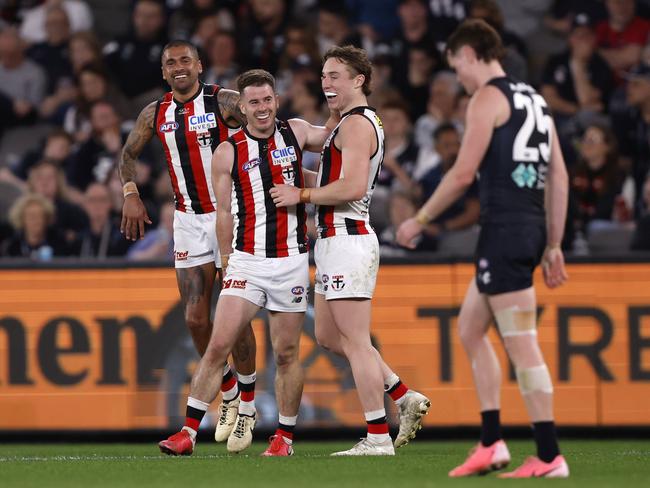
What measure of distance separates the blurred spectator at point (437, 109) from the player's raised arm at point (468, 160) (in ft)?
23.1

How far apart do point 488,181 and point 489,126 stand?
0.28 meters

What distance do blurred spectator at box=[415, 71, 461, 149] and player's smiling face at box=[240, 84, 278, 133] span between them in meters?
5.62

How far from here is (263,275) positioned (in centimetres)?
809

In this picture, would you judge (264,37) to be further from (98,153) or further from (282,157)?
(282,157)

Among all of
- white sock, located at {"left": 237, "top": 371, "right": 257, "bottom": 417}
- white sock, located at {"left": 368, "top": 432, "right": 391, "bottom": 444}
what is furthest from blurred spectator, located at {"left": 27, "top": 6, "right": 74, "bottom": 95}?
white sock, located at {"left": 368, "top": 432, "right": 391, "bottom": 444}

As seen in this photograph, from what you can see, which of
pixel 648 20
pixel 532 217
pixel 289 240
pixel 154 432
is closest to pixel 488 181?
pixel 532 217

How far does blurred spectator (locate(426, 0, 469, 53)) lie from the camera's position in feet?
47.4

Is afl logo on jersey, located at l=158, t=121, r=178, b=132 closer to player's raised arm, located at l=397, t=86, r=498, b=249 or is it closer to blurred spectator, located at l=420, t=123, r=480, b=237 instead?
player's raised arm, located at l=397, t=86, r=498, b=249

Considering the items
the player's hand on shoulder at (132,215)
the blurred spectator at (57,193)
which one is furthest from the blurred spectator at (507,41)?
the player's hand on shoulder at (132,215)

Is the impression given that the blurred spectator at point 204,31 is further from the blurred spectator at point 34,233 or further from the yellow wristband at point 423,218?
the yellow wristband at point 423,218

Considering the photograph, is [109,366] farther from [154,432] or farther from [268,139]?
[268,139]

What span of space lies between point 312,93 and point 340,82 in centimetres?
604

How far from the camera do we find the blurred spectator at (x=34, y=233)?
12352mm

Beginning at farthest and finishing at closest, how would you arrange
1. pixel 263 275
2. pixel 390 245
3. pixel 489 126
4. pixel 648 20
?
pixel 648 20 < pixel 390 245 < pixel 263 275 < pixel 489 126
